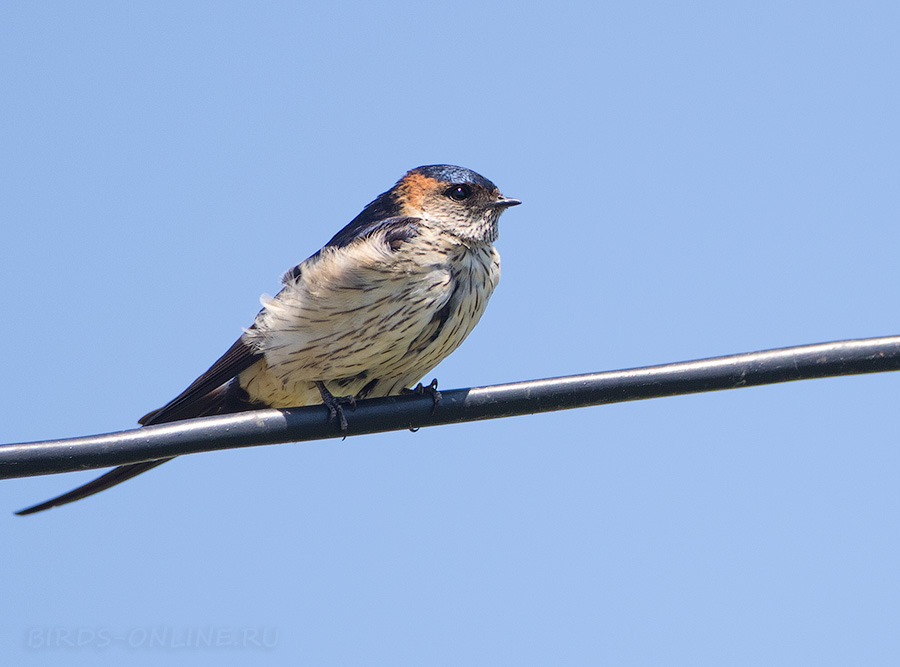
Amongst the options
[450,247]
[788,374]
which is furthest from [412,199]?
[788,374]

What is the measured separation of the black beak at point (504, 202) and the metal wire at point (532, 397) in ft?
6.55

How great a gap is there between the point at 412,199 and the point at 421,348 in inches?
35.4

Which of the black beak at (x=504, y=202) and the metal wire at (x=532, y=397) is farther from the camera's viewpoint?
the black beak at (x=504, y=202)

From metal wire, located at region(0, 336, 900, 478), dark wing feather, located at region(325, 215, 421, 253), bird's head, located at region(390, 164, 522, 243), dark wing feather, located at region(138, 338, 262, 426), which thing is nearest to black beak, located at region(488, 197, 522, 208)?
bird's head, located at region(390, 164, 522, 243)

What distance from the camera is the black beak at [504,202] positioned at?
4.94m

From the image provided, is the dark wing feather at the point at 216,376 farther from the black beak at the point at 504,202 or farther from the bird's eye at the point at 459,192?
the black beak at the point at 504,202

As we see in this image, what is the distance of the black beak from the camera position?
494cm

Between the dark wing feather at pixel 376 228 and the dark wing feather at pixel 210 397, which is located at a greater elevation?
the dark wing feather at pixel 376 228

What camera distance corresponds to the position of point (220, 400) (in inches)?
189

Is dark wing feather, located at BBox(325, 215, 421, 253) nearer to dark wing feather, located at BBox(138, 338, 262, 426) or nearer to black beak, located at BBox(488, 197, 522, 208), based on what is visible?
black beak, located at BBox(488, 197, 522, 208)

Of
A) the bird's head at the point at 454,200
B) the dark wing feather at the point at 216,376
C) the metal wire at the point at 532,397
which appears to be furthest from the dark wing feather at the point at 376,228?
the metal wire at the point at 532,397

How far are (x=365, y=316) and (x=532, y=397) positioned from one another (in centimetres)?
141

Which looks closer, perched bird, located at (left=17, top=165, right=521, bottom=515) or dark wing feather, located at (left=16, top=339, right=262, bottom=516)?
perched bird, located at (left=17, top=165, right=521, bottom=515)

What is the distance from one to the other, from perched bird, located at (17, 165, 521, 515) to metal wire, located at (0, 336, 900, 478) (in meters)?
1.03
